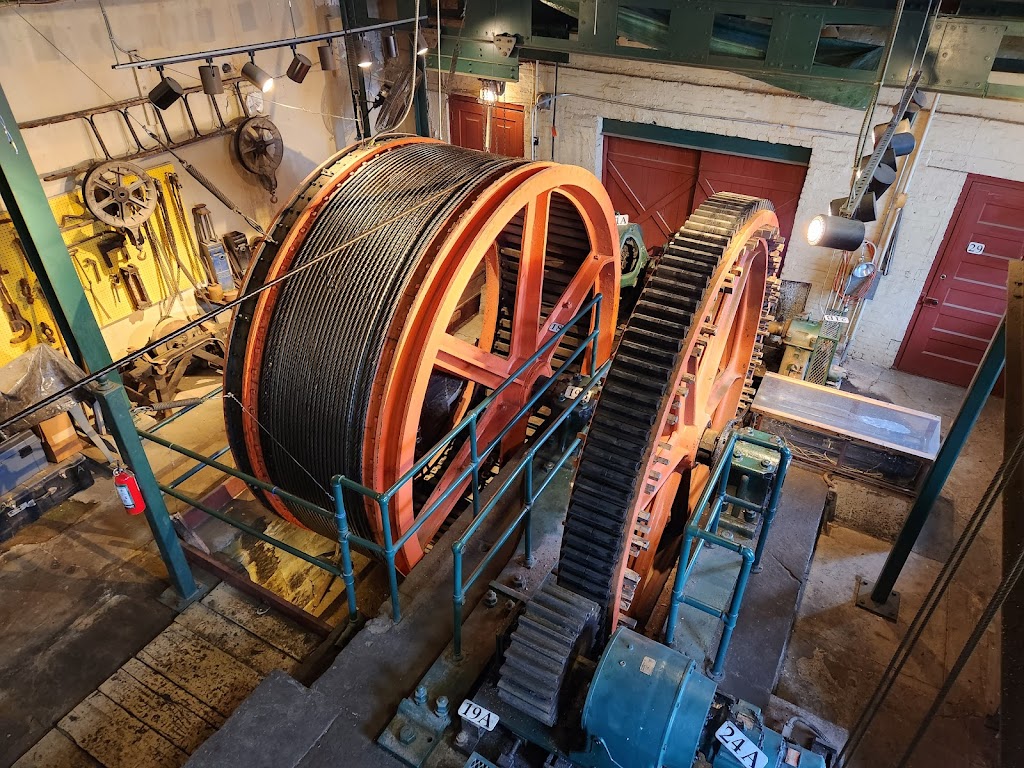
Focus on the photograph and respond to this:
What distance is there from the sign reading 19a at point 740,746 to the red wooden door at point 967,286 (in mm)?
6717

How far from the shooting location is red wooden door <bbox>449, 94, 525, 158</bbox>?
1094 centimetres

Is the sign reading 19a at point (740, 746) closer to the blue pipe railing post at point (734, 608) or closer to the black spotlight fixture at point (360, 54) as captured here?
the blue pipe railing post at point (734, 608)

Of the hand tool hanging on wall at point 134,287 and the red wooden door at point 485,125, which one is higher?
the red wooden door at point 485,125

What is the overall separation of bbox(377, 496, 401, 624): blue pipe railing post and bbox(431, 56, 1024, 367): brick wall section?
733cm

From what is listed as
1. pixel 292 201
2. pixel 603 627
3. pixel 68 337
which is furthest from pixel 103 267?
pixel 603 627

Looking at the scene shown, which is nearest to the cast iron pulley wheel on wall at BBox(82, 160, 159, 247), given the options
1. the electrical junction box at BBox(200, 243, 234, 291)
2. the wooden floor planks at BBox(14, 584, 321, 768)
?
the electrical junction box at BBox(200, 243, 234, 291)

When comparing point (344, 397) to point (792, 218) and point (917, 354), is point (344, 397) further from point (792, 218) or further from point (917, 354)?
point (917, 354)

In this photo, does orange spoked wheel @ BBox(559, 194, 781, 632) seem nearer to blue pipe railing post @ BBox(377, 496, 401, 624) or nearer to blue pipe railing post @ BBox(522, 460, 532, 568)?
blue pipe railing post @ BBox(522, 460, 532, 568)

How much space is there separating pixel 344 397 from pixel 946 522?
20.3 ft

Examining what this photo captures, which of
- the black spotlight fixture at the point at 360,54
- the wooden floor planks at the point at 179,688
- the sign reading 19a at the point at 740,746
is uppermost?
the black spotlight fixture at the point at 360,54

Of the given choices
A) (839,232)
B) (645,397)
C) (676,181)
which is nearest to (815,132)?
(676,181)

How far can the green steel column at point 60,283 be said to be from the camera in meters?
3.40

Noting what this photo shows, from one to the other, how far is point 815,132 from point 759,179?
0.97 metres

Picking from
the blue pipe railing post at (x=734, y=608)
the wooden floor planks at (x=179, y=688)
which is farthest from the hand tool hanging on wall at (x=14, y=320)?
the blue pipe railing post at (x=734, y=608)
